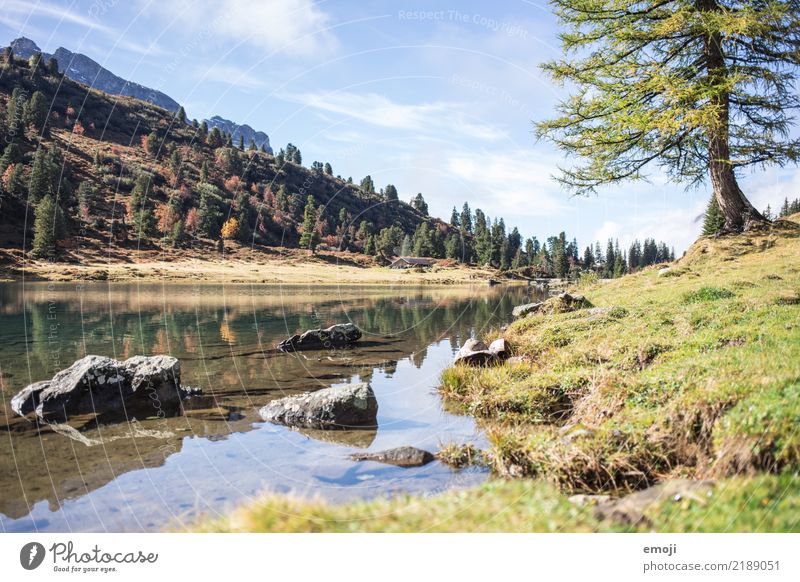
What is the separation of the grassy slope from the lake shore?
69665mm

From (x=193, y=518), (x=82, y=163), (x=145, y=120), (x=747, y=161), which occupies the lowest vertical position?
(x=193, y=518)

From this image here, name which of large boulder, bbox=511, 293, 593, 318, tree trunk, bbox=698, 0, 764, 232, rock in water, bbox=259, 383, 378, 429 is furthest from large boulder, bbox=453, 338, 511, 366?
tree trunk, bbox=698, 0, 764, 232

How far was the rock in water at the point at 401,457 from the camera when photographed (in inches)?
295

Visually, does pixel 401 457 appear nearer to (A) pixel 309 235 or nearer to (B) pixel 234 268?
(B) pixel 234 268

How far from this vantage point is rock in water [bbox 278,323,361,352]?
18.5 meters

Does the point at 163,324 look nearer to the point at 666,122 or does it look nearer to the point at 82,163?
the point at 666,122

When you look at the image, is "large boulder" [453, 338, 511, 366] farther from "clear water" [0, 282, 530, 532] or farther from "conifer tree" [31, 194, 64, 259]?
"conifer tree" [31, 194, 64, 259]

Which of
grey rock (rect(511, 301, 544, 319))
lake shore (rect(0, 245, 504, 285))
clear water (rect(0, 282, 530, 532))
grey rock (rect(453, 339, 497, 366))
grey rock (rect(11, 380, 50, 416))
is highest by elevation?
lake shore (rect(0, 245, 504, 285))

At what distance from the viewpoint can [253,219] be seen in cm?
12812

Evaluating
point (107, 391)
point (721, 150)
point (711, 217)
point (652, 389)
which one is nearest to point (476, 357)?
point (652, 389)

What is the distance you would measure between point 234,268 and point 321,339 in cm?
7596
